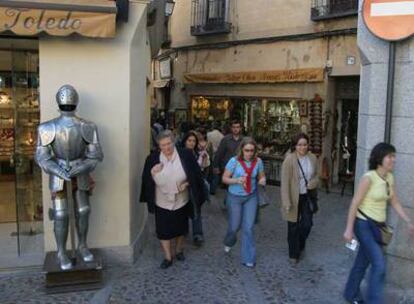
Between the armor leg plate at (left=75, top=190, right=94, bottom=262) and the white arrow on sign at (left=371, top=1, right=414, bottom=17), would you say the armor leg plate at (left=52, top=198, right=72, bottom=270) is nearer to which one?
the armor leg plate at (left=75, top=190, right=94, bottom=262)

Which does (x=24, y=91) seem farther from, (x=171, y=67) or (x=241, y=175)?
(x=171, y=67)

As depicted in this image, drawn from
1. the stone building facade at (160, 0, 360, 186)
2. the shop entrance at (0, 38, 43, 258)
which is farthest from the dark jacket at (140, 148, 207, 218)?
the stone building facade at (160, 0, 360, 186)

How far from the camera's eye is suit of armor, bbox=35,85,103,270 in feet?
16.0

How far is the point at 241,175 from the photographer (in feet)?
18.7

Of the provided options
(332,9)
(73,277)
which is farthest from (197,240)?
(332,9)

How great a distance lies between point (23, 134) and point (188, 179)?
6.92 ft

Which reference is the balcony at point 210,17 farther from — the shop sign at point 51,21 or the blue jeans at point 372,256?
the blue jeans at point 372,256

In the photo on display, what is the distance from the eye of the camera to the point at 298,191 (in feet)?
19.1

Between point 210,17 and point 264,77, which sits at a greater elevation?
point 210,17

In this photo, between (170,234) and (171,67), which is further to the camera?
(171,67)

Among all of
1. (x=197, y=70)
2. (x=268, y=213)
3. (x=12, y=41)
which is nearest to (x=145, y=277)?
(x=12, y=41)

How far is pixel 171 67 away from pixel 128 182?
12.2 metres

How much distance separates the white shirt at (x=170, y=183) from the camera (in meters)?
5.52

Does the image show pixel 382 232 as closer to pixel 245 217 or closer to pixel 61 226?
pixel 245 217
